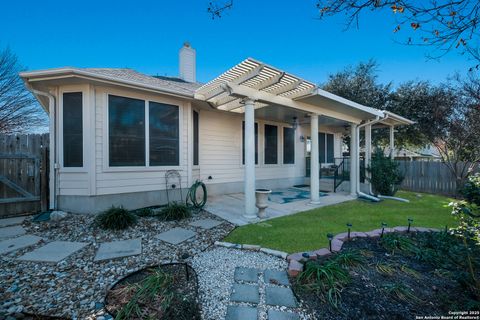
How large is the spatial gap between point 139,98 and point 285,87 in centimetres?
359

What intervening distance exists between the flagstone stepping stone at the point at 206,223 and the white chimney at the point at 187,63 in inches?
271

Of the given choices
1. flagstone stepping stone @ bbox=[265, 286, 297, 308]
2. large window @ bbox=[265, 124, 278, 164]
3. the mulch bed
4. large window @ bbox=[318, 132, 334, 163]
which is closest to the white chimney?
large window @ bbox=[265, 124, 278, 164]

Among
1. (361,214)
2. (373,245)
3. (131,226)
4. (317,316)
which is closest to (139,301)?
(317,316)

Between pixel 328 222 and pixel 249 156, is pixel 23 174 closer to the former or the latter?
pixel 249 156

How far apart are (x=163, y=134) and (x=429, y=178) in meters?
10.9

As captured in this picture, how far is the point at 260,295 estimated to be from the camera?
2.27 meters

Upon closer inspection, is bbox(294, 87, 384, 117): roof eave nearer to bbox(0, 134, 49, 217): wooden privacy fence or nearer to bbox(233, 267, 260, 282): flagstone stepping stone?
bbox(233, 267, 260, 282): flagstone stepping stone

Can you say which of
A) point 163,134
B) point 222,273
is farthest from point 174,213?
point 222,273

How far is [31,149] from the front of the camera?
204 inches

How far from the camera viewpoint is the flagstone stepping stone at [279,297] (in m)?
2.15

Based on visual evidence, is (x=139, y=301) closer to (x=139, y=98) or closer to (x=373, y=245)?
(x=373, y=245)

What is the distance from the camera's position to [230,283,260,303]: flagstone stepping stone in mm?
2199

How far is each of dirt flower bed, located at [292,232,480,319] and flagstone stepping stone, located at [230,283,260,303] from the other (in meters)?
0.45

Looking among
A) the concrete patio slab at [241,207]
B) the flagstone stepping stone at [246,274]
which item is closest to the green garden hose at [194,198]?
the concrete patio slab at [241,207]
